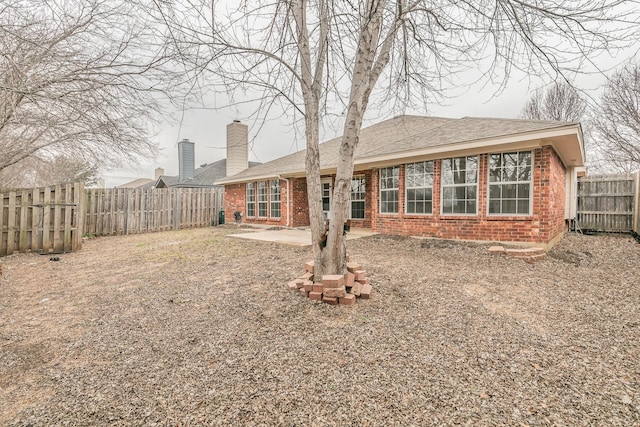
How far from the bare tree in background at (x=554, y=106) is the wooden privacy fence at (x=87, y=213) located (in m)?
20.1

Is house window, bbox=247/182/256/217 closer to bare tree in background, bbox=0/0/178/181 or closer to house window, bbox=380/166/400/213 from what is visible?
house window, bbox=380/166/400/213

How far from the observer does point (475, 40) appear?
4.16 meters

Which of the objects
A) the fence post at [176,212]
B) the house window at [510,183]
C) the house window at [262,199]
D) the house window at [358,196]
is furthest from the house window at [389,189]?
the fence post at [176,212]

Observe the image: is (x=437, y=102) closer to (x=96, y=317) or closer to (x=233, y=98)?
(x=233, y=98)

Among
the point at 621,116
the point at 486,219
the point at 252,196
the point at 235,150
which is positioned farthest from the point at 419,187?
the point at 235,150

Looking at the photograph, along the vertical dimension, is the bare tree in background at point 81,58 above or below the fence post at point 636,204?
above

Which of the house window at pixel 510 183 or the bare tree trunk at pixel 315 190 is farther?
the house window at pixel 510 183

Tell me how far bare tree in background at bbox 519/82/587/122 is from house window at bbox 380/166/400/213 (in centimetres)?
1451

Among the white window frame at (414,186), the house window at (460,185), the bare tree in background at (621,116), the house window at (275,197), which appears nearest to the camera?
the house window at (460,185)

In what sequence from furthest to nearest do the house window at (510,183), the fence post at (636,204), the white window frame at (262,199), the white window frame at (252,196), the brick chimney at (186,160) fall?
the brick chimney at (186,160) → the white window frame at (252,196) → the white window frame at (262,199) → the fence post at (636,204) → the house window at (510,183)

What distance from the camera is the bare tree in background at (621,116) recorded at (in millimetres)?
11781

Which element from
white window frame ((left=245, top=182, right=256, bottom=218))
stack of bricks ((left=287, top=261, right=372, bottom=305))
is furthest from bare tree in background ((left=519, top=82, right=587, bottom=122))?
stack of bricks ((left=287, top=261, right=372, bottom=305))

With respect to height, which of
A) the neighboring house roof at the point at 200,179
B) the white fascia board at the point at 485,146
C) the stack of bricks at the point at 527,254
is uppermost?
the neighboring house roof at the point at 200,179

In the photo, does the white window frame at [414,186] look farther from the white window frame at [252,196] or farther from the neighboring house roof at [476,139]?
the white window frame at [252,196]
